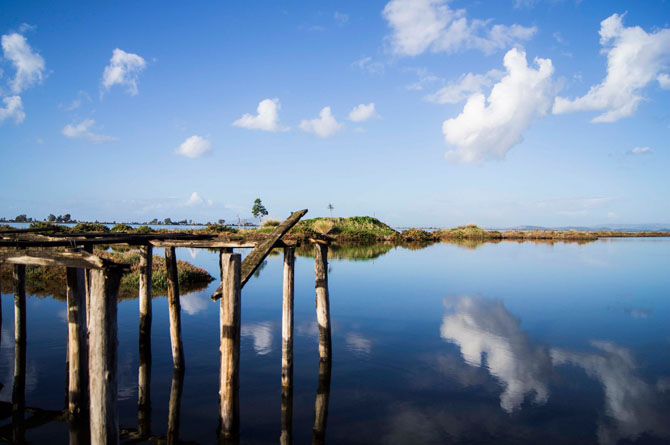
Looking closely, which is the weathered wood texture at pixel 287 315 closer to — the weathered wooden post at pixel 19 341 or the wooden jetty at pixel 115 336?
the wooden jetty at pixel 115 336

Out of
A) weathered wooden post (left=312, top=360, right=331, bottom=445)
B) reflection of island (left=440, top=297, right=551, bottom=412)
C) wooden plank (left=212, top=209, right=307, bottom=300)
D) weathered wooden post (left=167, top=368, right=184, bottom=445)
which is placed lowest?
reflection of island (left=440, top=297, right=551, bottom=412)

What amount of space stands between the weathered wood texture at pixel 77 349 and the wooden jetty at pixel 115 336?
18mm

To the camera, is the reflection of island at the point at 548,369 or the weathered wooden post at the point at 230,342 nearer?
the weathered wooden post at the point at 230,342

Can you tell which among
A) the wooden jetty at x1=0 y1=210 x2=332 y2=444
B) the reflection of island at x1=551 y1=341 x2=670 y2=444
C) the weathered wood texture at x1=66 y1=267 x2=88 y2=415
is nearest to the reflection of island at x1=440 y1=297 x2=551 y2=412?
the reflection of island at x1=551 y1=341 x2=670 y2=444

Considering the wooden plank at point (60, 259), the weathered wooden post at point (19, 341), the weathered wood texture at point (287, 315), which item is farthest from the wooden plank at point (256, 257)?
the weathered wooden post at point (19, 341)

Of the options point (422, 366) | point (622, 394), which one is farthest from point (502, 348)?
point (622, 394)

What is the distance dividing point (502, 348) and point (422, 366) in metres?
3.85

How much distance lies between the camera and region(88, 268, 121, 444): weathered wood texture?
17.7ft

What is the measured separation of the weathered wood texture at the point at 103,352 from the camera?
5395 mm

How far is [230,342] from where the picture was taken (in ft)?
23.9

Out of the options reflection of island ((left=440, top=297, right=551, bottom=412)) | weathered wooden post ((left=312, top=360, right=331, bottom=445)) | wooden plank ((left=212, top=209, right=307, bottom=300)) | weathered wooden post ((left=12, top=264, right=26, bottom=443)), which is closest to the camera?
wooden plank ((left=212, top=209, right=307, bottom=300))

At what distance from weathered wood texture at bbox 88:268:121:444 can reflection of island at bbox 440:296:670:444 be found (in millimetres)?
8490

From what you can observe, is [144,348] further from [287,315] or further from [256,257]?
[256,257]

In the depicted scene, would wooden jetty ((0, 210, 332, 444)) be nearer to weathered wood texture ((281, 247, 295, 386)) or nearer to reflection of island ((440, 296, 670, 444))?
weathered wood texture ((281, 247, 295, 386))
